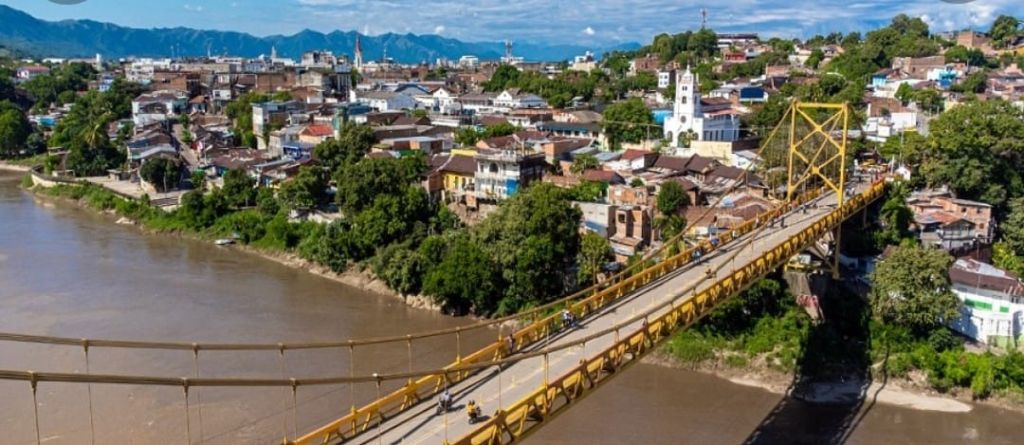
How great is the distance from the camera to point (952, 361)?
357 inches

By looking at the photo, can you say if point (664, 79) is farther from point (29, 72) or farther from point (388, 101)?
point (29, 72)

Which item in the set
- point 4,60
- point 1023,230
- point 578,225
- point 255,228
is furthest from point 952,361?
point 4,60

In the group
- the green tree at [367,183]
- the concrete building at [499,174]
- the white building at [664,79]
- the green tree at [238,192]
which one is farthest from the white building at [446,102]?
the green tree at [367,183]

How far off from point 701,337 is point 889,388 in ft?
6.80

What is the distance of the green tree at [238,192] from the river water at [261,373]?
10.2ft

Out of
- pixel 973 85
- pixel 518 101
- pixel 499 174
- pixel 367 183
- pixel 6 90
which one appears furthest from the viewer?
pixel 6 90

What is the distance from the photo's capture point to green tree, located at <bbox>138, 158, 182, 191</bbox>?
18891 millimetres

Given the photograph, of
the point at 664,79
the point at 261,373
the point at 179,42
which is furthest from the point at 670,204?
the point at 179,42

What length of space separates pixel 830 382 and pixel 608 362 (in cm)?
457

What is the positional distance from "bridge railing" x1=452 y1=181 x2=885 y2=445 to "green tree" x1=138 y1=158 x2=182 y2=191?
1483cm

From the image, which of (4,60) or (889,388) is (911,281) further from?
(4,60)

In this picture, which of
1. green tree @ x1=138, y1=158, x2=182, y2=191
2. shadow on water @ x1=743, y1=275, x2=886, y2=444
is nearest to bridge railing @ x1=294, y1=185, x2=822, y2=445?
shadow on water @ x1=743, y1=275, x2=886, y2=444

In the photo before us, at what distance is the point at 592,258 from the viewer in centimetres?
1145

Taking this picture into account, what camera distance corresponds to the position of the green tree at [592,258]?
11.4 m
